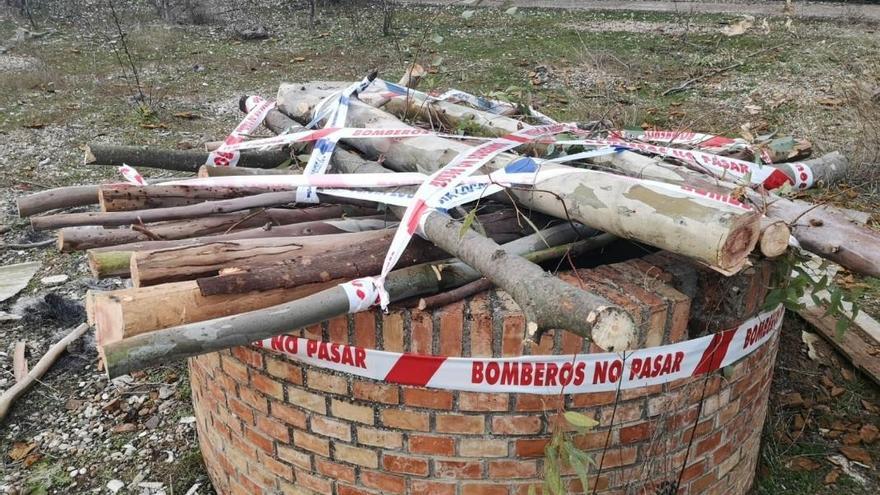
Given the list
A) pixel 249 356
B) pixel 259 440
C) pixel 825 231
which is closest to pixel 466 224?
pixel 249 356

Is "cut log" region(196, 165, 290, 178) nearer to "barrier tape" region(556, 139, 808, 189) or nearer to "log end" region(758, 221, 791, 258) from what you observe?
"barrier tape" region(556, 139, 808, 189)

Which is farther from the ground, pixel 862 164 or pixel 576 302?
pixel 576 302

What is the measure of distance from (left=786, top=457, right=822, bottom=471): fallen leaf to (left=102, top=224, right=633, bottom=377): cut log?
1953 mm

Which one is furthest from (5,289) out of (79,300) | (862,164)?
(862,164)

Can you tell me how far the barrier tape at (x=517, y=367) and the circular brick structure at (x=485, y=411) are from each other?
0.03 m

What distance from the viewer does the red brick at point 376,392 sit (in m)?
2.24

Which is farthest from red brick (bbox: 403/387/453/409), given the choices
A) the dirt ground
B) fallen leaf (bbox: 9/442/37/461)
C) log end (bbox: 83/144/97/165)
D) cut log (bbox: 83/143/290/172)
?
fallen leaf (bbox: 9/442/37/461)

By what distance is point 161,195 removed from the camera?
106 inches

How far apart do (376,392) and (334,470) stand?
1.22 ft

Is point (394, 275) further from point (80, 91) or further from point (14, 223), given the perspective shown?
point (80, 91)

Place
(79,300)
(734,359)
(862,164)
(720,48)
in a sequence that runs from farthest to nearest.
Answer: (720,48) → (862,164) → (79,300) → (734,359)

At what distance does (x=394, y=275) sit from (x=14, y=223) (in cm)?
466

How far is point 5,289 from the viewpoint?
4.61 meters

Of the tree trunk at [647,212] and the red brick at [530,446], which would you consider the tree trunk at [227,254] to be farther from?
the red brick at [530,446]
